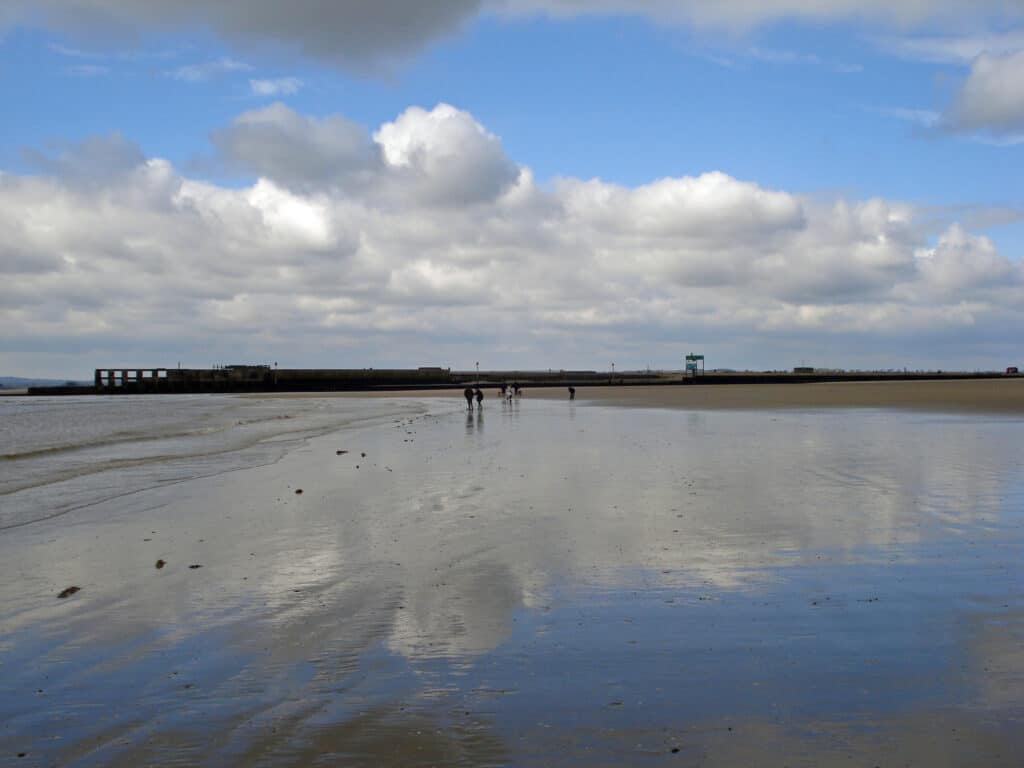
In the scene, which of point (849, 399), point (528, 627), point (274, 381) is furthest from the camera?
point (274, 381)

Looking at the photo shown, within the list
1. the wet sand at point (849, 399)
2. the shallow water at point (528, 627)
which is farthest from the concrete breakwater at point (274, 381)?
the shallow water at point (528, 627)

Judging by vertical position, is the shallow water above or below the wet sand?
below

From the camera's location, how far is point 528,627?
6.68m

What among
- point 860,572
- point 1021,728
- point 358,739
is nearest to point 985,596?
point 860,572

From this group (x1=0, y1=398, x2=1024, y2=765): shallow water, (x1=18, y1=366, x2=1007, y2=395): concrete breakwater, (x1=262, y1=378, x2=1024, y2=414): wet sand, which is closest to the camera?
(x1=0, y1=398, x2=1024, y2=765): shallow water

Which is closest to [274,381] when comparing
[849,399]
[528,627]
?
[849,399]

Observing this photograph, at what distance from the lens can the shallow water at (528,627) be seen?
4.67m

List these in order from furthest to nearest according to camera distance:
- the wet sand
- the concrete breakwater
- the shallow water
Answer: the concrete breakwater, the wet sand, the shallow water

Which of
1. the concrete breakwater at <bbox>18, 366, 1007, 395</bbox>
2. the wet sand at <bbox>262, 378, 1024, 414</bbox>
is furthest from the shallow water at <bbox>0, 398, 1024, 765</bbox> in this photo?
the concrete breakwater at <bbox>18, 366, 1007, 395</bbox>

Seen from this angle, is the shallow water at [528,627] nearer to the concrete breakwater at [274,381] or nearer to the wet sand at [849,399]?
the wet sand at [849,399]

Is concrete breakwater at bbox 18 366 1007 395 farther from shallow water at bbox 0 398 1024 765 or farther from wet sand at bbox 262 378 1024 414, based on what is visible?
shallow water at bbox 0 398 1024 765

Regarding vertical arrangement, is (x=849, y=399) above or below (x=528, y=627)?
above

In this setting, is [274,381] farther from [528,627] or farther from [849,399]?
[528,627]

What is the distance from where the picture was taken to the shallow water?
4.67 m
